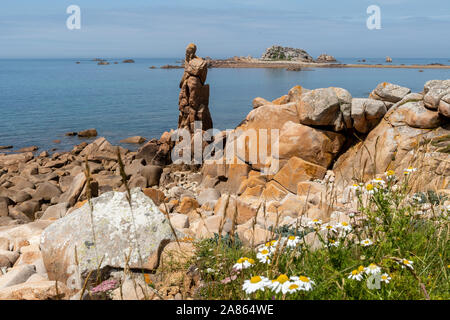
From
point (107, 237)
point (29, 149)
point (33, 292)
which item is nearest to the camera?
point (33, 292)

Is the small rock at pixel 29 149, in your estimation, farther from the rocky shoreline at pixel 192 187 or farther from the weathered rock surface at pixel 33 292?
the weathered rock surface at pixel 33 292

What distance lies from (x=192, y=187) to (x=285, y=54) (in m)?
138

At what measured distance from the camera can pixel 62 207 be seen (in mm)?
14047

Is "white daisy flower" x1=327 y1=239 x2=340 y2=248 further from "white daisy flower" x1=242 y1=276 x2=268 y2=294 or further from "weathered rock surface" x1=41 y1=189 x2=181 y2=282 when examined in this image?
"weathered rock surface" x1=41 y1=189 x2=181 y2=282

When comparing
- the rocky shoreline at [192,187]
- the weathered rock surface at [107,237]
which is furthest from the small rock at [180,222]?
the weathered rock surface at [107,237]

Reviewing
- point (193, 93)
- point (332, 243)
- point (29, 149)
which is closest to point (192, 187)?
point (193, 93)

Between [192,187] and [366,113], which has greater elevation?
[366,113]

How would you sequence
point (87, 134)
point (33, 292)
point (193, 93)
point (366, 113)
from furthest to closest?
point (87, 134), point (193, 93), point (366, 113), point (33, 292)

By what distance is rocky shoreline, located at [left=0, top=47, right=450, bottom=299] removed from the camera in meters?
4.95

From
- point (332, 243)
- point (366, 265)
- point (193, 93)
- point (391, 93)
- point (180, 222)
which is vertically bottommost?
point (180, 222)

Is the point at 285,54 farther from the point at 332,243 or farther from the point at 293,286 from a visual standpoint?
the point at 293,286

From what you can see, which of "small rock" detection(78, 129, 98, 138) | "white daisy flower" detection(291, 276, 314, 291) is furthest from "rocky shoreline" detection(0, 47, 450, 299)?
"small rock" detection(78, 129, 98, 138)

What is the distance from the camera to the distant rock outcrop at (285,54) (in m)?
142

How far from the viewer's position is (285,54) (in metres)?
146
